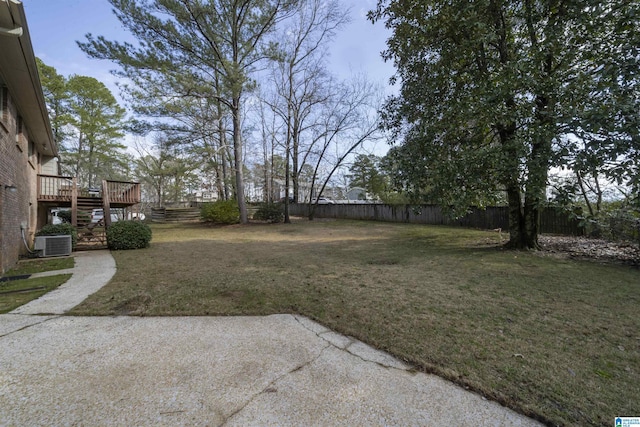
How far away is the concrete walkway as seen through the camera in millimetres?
1627

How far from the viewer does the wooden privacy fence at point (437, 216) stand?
1006cm

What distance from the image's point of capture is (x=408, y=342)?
2.51 meters

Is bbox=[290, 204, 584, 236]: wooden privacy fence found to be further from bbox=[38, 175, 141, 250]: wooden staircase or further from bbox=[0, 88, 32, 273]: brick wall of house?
bbox=[38, 175, 141, 250]: wooden staircase

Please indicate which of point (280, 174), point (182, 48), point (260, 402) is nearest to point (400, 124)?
point (260, 402)

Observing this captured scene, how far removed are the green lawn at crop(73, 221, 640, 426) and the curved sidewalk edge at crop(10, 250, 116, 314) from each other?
0.20 metres

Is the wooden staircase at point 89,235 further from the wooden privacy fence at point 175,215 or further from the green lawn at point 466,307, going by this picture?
the wooden privacy fence at point 175,215

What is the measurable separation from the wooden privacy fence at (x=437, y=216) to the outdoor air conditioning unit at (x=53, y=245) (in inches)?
360

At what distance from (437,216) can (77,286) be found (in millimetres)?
15229

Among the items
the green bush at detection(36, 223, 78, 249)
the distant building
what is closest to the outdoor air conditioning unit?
the green bush at detection(36, 223, 78, 249)

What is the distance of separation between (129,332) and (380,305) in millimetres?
2728

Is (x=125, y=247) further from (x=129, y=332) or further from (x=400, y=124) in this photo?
(x=400, y=124)

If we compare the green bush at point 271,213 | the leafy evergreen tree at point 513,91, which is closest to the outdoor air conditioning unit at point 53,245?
the leafy evergreen tree at point 513,91

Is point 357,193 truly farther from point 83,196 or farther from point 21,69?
point 21,69

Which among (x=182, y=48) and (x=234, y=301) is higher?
(x=182, y=48)
